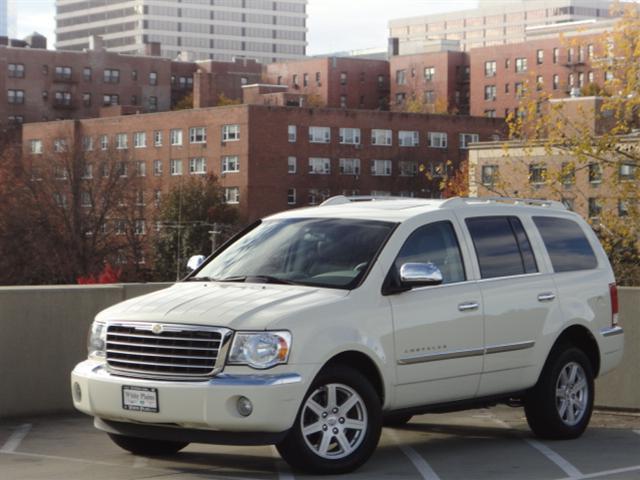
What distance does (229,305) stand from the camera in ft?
32.8

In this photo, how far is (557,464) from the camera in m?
10.8

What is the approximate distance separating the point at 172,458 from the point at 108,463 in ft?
1.68

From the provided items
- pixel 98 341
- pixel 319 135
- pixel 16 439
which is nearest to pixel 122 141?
pixel 319 135


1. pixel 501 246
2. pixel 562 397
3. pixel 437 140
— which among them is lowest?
pixel 562 397

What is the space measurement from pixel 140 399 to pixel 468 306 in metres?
2.67

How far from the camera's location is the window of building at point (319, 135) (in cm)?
12212

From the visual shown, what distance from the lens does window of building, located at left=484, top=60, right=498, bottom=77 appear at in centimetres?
16088

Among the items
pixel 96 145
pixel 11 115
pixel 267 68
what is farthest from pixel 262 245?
pixel 267 68

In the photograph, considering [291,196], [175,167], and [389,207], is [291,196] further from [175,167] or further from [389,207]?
[389,207]

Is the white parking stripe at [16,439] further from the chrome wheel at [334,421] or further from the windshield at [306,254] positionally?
the chrome wheel at [334,421]

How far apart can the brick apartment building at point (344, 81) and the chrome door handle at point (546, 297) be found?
15282 cm

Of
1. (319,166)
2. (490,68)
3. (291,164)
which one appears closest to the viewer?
(291,164)

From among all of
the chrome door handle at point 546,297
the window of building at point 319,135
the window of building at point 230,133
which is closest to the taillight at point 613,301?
the chrome door handle at point 546,297

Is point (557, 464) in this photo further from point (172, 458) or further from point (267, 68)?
point (267, 68)
